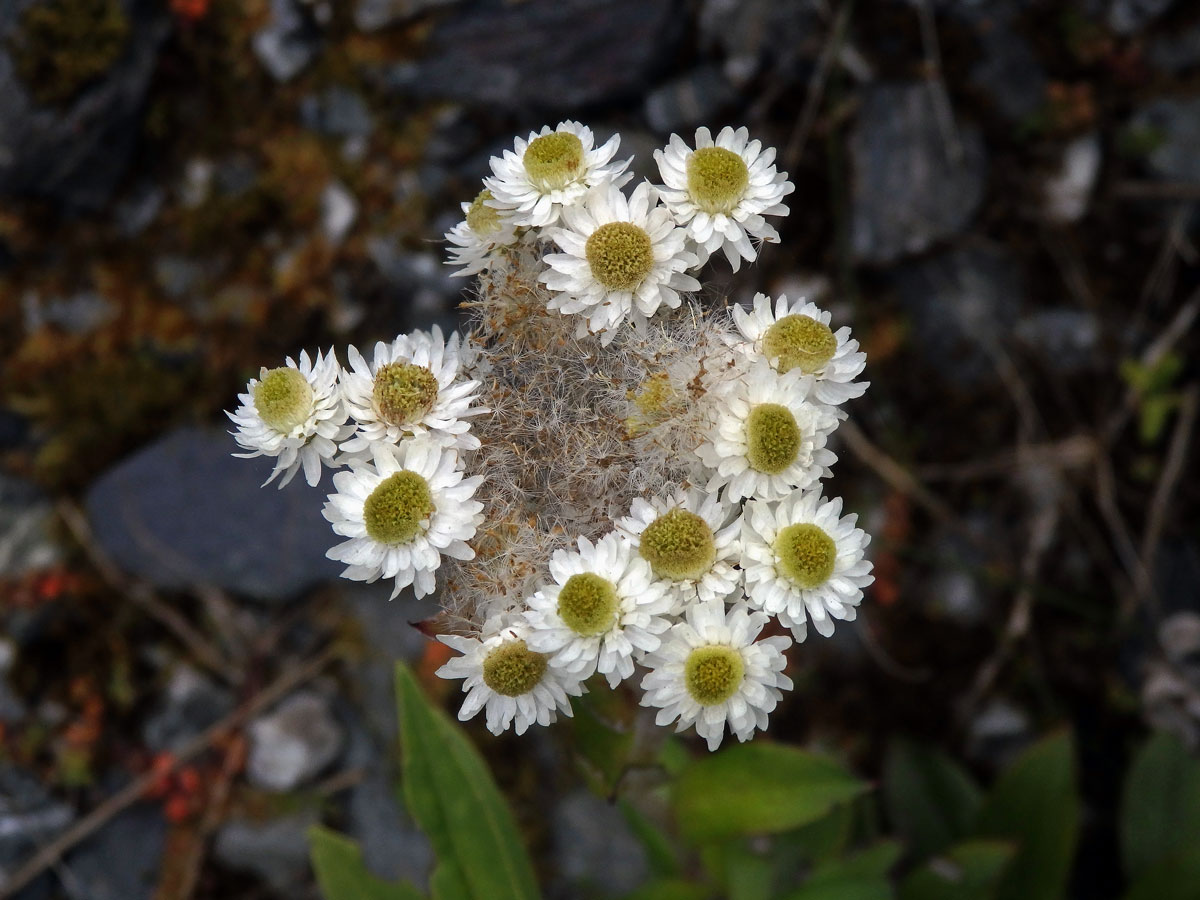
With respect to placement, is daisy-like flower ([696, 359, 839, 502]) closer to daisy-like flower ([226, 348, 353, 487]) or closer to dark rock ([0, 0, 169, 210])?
daisy-like flower ([226, 348, 353, 487])

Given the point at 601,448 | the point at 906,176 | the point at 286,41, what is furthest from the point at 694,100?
the point at 601,448

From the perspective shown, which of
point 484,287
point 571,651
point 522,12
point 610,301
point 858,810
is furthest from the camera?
point 522,12

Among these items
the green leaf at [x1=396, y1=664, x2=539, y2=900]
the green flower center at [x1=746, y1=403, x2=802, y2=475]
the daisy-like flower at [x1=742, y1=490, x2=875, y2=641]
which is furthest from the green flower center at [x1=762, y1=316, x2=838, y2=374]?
the green leaf at [x1=396, y1=664, x2=539, y2=900]

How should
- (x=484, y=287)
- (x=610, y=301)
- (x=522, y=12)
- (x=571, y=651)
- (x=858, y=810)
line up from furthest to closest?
1. (x=522, y=12)
2. (x=858, y=810)
3. (x=484, y=287)
4. (x=610, y=301)
5. (x=571, y=651)

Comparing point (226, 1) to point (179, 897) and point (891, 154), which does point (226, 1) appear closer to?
point (891, 154)

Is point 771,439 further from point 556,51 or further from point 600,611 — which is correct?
point 556,51

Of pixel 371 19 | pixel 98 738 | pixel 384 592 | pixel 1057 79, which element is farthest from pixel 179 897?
pixel 1057 79
